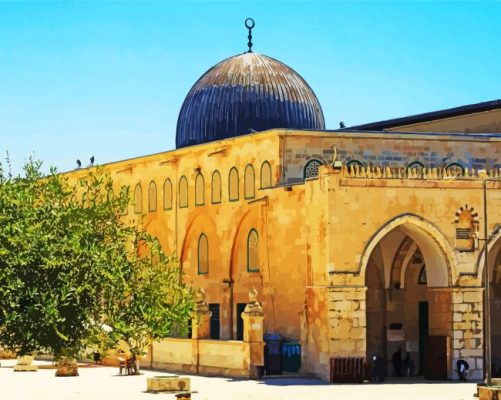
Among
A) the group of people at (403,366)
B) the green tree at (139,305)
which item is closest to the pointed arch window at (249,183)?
the group of people at (403,366)

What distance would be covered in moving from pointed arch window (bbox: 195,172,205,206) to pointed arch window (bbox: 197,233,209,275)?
132 cm

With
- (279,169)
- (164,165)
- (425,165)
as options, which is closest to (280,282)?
(279,169)

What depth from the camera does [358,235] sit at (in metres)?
38.5

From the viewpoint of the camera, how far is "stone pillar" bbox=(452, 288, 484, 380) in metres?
39.0

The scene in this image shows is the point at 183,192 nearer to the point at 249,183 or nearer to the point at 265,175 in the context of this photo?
the point at 249,183

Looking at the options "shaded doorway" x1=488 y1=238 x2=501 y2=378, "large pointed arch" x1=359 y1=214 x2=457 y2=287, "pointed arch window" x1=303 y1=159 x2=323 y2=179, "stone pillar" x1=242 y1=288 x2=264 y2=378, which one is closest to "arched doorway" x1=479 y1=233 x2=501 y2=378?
"shaded doorway" x1=488 y1=238 x2=501 y2=378

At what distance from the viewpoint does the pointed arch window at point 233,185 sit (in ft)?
154

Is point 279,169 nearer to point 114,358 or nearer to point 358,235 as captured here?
point 358,235

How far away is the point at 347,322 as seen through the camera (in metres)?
38.0

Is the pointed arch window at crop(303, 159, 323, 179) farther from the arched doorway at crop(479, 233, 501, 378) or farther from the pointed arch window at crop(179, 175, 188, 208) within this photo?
the pointed arch window at crop(179, 175, 188, 208)

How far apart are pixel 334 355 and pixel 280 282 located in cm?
544

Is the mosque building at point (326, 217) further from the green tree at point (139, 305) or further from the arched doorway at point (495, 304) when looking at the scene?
the green tree at point (139, 305)

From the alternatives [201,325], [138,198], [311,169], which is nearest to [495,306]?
[311,169]

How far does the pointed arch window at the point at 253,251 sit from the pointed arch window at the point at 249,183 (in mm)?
1300
